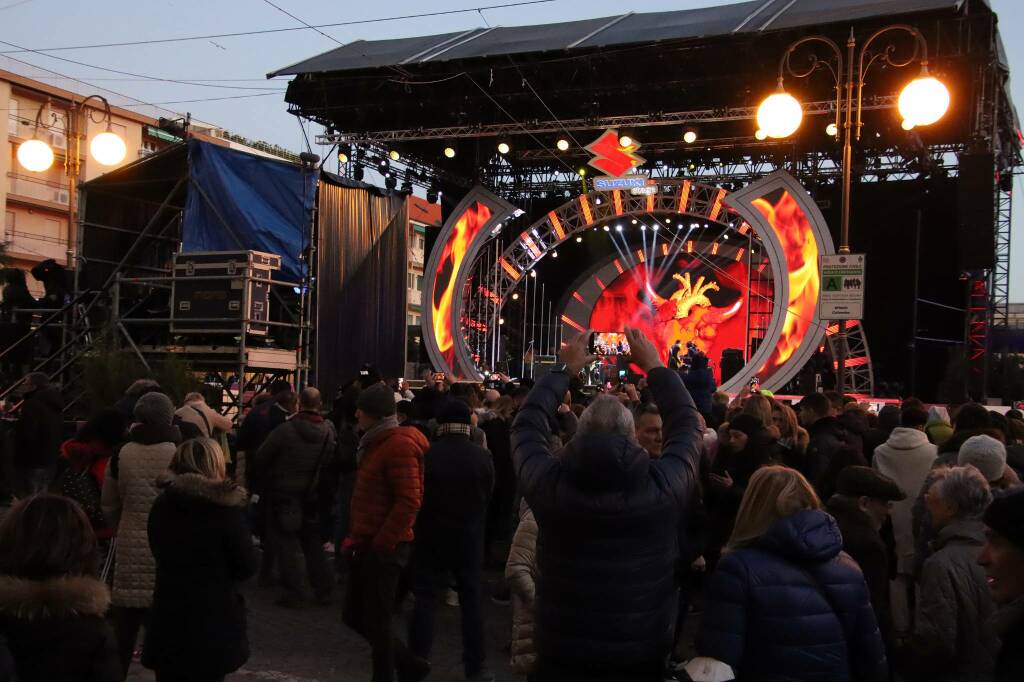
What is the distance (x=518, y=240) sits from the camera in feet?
74.5

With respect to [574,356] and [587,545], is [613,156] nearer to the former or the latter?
[574,356]

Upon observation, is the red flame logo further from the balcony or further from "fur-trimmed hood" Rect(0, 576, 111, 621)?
the balcony

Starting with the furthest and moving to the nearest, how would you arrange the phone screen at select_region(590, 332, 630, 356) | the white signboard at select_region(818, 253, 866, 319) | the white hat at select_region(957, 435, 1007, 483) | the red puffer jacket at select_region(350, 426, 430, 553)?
the phone screen at select_region(590, 332, 630, 356) → the white signboard at select_region(818, 253, 866, 319) → the red puffer jacket at select_region(350, 426, 430, 553) → the white hat at select_region(957, 435, 1007, 483)

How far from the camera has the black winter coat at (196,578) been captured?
3.74 meters

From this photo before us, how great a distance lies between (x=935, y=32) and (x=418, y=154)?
11.5 metres

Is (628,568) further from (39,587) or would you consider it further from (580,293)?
(580,293)

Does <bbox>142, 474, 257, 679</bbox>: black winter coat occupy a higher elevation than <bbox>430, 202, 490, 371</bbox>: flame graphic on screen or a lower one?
lower

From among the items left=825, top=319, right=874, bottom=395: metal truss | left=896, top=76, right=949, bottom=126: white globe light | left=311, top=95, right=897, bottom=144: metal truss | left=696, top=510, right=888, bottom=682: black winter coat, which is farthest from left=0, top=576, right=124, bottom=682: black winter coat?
left=311, top=95, right=897, bottom=144: metal truss

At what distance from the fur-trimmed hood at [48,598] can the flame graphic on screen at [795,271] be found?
54.5 feet

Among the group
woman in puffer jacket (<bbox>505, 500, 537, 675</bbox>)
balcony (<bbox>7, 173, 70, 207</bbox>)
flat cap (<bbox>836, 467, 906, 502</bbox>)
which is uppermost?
balcony (<bbox>7, 173, 70, 207</bbox>)

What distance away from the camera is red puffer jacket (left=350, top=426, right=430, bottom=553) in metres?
5.03

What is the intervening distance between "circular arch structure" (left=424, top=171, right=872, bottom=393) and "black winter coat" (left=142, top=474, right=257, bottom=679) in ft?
50.0

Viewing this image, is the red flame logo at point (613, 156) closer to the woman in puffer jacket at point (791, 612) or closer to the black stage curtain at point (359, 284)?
the black stage curtain at point (359, 284)

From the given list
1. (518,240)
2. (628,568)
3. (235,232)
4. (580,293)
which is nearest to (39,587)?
(628,568)
